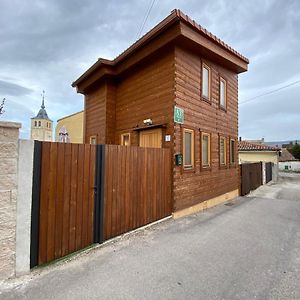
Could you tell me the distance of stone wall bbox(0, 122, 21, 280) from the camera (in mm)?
3016

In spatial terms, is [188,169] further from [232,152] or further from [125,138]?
[232,152]

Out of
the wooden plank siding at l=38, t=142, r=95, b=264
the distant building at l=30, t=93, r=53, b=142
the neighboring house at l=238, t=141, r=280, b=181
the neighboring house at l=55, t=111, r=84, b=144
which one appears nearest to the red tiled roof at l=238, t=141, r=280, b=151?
the neighboring house at l=238, t=141, r=280, b=181

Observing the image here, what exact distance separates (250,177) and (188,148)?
6.75m

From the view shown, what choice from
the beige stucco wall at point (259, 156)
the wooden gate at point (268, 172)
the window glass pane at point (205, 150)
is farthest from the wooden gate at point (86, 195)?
the beige stucco wall at point (259, 156)

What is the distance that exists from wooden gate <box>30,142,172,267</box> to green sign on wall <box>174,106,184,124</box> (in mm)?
1280

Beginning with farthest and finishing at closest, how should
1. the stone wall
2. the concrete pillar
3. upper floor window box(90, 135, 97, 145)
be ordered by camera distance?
upper floor window box(90, 135, 97, 145)
the concrete pillar
the stone wall

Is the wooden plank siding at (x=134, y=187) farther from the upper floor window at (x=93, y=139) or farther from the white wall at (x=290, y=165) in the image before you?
the white wall at (x=290, y=165)

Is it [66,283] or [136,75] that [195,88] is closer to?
[136,75]

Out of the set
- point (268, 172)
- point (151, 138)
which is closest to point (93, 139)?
point (151, 138)

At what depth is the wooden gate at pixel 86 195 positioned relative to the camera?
3467 millimetres

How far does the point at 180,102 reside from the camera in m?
6.67

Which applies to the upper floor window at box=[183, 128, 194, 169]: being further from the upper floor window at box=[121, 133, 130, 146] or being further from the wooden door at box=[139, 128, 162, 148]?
the upper floor window at box=[121, 133, 130, 146]

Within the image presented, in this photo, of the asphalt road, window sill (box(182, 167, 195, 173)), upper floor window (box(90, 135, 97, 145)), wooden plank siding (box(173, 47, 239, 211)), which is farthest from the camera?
upper floor window (box(90, 135, 97, 145))

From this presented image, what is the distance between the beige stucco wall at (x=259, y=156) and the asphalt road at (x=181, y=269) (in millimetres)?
17591
